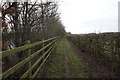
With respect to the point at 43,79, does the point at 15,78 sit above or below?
above

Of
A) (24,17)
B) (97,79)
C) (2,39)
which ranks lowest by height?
(97,79)

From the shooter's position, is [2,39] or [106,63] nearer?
[2,39]

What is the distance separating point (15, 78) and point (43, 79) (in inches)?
38.8

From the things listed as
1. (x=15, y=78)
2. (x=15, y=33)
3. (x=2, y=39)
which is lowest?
(x=15, y=78)

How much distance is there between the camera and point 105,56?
192 inches

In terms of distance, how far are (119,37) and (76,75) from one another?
235 centimetres

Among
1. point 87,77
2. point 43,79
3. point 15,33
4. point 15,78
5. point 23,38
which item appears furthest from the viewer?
point 23,38

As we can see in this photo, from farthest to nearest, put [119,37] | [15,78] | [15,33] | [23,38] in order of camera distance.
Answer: [23,38]
[15,33]
[119,37]
[15,78]

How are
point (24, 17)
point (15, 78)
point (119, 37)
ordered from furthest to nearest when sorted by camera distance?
1. point (24, 17)
2. point (119, 37)
3. point (15, 78)

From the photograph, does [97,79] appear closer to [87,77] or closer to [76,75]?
[87,77]

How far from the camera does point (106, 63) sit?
476 centimetres

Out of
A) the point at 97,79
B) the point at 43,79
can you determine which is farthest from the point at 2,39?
the point at 97,79

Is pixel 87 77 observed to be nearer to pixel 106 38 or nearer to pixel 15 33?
pixel 106 38

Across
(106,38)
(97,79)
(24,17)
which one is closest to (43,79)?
(97,79)
